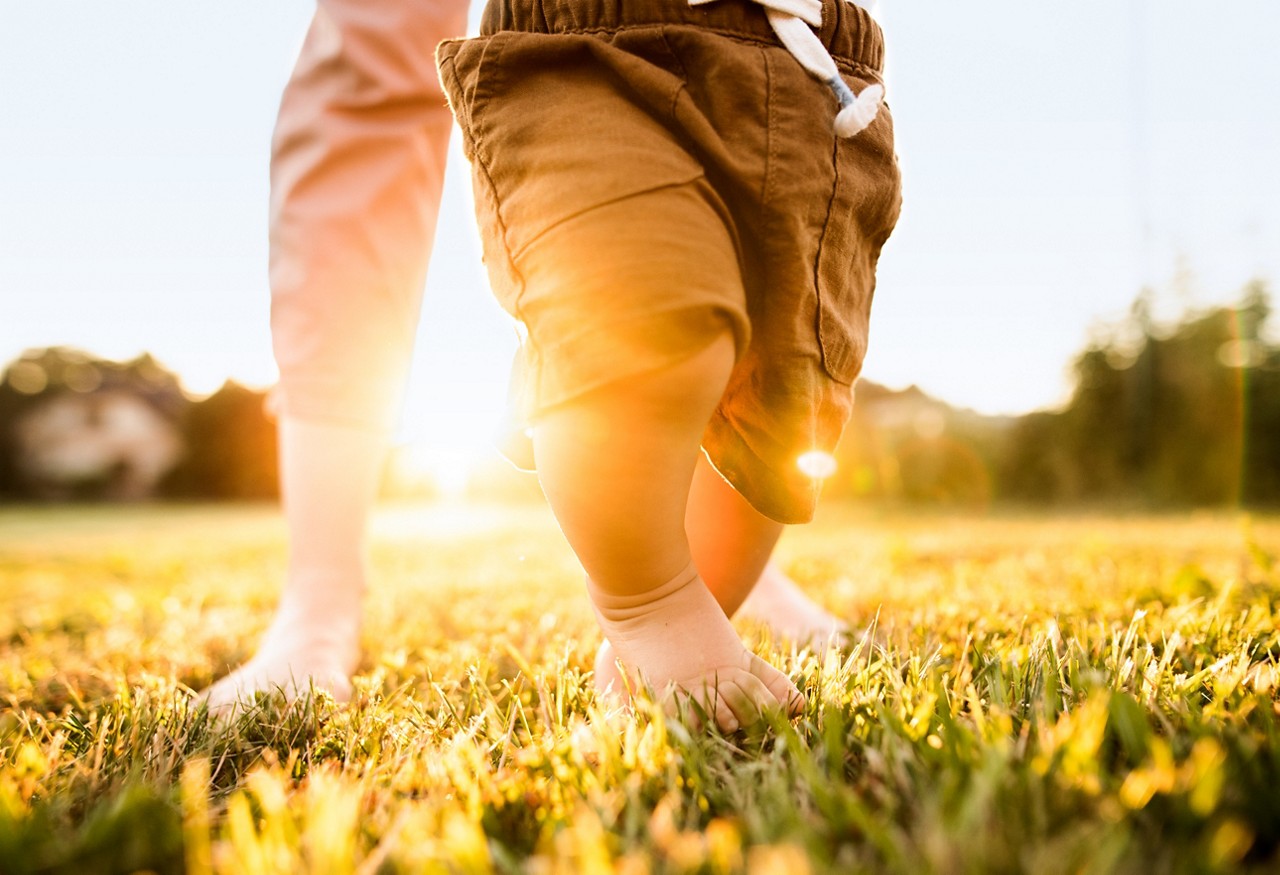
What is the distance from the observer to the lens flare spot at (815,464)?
114 centimetres

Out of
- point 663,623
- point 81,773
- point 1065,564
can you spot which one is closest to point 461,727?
point 663,623

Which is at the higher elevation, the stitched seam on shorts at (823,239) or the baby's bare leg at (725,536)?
the stitched seam on shorts at (823,239)

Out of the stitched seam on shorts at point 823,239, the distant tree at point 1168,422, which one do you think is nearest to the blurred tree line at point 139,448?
the distant tree at point 1168,422

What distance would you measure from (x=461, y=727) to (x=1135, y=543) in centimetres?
376

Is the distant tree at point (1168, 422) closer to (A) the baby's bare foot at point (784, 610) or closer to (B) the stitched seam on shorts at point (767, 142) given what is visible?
(A) the baby's bare foot at point (784, 610)

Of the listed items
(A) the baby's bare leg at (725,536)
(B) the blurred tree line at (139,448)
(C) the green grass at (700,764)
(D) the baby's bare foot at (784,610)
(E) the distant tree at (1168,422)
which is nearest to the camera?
(C) the green grass at (700,764)

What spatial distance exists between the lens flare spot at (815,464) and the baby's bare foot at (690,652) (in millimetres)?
219

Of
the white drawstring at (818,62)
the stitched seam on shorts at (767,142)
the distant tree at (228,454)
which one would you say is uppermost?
the white drawstring at (818,62)

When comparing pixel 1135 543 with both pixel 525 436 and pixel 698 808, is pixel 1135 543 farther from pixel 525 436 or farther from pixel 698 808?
pixel 698 808

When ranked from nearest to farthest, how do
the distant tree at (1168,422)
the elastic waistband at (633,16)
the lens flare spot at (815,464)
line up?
the elastic waistband at (633,16)
the lens flare spot at (815,464)
the distant tree at (1168,422)

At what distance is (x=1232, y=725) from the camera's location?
77cm

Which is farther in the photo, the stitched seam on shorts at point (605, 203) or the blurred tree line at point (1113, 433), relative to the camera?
the blurred tree line at point (1113, 433)

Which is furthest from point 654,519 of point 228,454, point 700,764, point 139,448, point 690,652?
point 139,448

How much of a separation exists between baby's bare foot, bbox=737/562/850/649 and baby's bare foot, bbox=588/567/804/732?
2.09 ft
